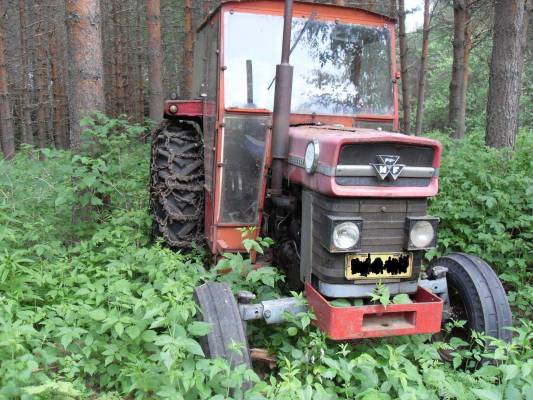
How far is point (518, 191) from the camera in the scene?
517 cm

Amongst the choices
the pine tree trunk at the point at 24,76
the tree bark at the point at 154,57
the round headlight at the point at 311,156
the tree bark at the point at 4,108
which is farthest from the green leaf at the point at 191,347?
the pine tree trunk at the point at 24,76

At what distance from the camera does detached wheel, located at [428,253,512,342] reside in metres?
3.25

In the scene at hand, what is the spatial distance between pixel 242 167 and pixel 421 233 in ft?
4.80

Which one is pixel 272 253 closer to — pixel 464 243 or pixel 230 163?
pixel 230 163

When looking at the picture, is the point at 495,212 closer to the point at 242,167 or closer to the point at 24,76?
the point at 242,167

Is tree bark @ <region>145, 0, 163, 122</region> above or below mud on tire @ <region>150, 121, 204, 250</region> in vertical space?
above

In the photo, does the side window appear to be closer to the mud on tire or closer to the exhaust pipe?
the exhaust pipe

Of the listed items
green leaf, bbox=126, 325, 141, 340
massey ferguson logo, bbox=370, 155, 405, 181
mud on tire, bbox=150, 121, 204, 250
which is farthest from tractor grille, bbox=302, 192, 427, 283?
mud on tire, bbox=150, 121, 204, 250

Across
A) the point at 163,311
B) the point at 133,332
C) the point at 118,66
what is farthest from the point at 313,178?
the point at 118,66

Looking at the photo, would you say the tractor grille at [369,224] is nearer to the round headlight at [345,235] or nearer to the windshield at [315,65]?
the round headlight at [345,235]

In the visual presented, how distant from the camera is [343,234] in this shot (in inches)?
112

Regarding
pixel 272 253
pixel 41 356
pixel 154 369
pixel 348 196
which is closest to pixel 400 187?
pixel 348 196

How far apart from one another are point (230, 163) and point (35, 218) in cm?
230

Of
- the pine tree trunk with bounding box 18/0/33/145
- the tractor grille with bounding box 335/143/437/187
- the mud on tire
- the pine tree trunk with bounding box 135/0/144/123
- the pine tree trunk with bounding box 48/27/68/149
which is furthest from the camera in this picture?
the pine tree trunk with bounding box 135/0/144/123
